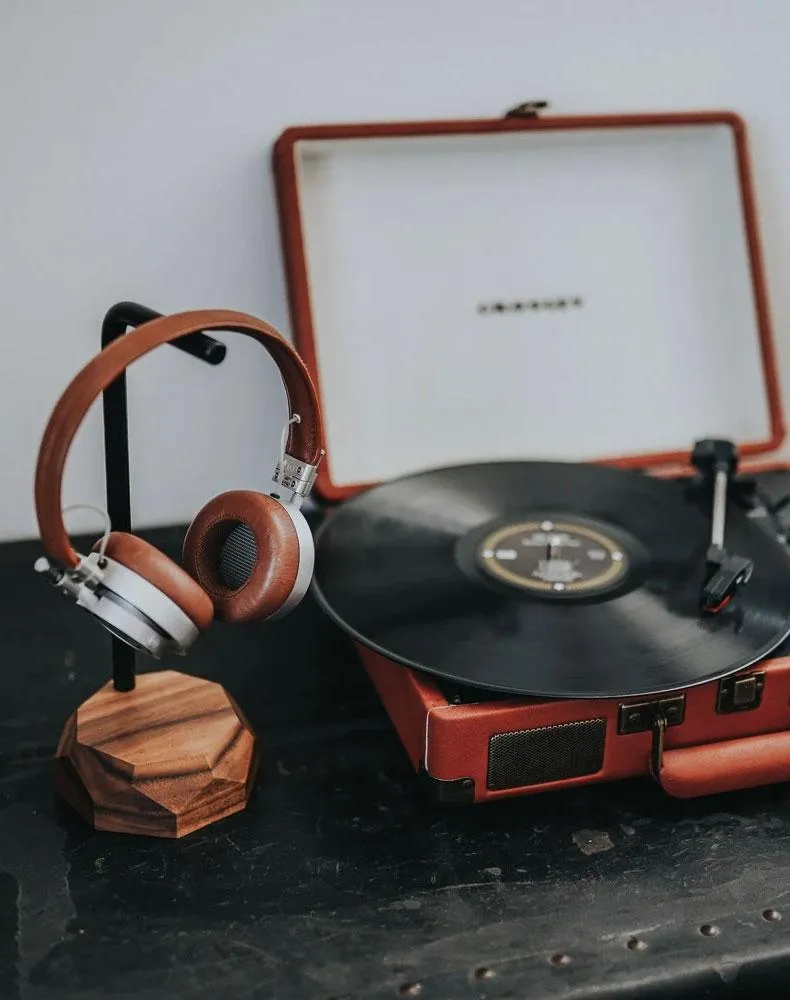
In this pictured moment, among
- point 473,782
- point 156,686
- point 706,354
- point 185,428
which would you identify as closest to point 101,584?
point 156,686

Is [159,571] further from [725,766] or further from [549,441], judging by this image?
[549,441]

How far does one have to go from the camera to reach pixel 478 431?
4.27 ft

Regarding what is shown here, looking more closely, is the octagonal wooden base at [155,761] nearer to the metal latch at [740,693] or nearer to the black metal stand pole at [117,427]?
the black metal stand pole at [117,427]

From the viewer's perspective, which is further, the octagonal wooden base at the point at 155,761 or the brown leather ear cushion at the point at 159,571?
the octagonal wooden base at the point at 155,761

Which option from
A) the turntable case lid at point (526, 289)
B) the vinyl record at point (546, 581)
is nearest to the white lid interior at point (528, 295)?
the turntable case lid at point (526, 289)

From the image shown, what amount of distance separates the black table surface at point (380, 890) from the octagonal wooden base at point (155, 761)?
→ 19mm

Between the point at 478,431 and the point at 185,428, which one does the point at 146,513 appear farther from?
the point at 478,431

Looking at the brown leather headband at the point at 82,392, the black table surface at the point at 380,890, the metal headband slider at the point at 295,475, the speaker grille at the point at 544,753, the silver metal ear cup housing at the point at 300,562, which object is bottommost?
the black table surface at the point at 380,890

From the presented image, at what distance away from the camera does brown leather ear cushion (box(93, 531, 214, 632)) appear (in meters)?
0.71

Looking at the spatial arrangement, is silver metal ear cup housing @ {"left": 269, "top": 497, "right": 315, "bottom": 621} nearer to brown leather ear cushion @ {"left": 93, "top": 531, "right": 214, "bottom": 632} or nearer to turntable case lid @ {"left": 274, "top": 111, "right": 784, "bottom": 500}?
brown leather ear cushion @ {"left": 93, "top": 531, "right": 214, "bottom": 632}

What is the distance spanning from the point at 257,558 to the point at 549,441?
0.64m

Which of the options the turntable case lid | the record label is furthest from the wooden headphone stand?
the turntable case lid

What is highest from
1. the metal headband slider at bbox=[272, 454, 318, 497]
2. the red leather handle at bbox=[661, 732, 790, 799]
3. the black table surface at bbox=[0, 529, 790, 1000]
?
the metal headband slider at bbox=[272, 454, 318, 497]

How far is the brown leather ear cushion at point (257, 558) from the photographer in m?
0.76
